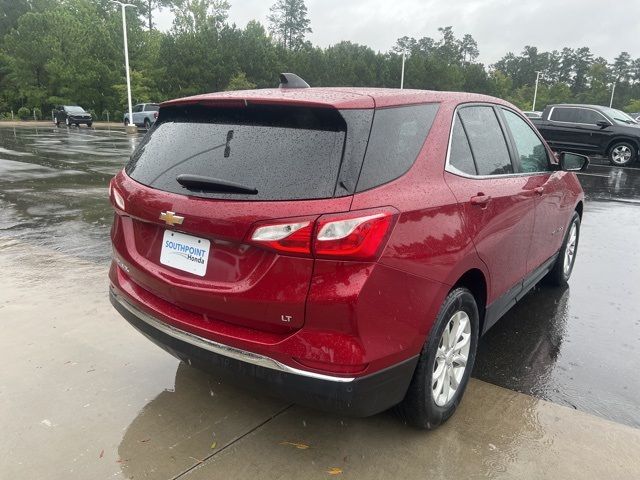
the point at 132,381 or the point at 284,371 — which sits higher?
the point at 284,371

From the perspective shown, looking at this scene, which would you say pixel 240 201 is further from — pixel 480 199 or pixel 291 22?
pixel 291 22

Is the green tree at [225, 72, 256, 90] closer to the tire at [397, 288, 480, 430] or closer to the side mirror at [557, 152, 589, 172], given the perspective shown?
the side mirror at [557, 152, 589, 172]

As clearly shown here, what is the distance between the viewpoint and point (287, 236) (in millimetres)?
2090

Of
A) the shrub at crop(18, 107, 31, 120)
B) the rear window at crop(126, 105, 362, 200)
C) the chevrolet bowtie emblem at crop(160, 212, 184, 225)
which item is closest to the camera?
the rear window at crop(126, 105, 362, 200)

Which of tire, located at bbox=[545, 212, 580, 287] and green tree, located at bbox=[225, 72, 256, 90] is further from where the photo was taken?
green tree, located at bbox=[225, 72, 256, 90]

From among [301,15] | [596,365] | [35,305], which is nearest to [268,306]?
[596,365]

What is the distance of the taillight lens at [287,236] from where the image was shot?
81.6 inches

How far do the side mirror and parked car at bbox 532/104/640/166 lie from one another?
12914mm

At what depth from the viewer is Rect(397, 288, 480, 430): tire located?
8.11ft

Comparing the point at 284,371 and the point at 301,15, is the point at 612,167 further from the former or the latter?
the point at 301,15

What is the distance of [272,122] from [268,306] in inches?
32.4

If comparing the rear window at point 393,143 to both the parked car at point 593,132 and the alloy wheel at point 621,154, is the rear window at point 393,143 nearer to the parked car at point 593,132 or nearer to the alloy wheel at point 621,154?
the parked car at point 593,132

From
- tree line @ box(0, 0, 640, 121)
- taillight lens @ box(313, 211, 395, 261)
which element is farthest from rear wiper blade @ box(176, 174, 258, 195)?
tree line @ box(0, 0, 640, 121)

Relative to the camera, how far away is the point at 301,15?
101750 millimetres
